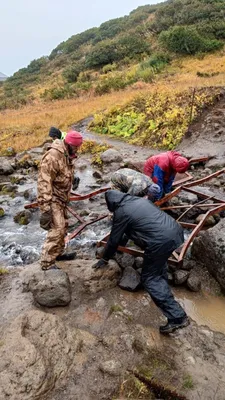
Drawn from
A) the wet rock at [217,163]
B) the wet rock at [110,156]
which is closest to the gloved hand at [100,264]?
the wet rock at [217,163]

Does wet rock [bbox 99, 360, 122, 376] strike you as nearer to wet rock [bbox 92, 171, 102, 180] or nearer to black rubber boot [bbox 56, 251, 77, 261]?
black rubber boot [bbox 56, 251, 77, 261]

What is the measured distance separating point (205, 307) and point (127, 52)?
33.2 meters

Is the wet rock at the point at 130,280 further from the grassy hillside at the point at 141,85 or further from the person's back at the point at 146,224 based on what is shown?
the grassy hillside at the point at 141,85

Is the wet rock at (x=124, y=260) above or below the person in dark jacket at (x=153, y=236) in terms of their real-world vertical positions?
below

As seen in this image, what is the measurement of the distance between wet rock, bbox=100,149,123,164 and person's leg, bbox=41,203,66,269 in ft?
21.6

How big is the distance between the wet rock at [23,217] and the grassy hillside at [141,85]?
243 inches

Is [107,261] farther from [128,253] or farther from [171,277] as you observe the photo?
[171,277]

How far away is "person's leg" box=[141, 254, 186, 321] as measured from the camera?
4152 mm

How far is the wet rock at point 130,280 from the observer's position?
5.00 m

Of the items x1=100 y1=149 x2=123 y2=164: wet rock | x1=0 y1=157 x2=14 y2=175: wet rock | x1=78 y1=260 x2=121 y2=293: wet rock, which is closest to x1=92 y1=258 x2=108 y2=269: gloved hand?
x1=78 y1=260 x2=121 y2=293: wet rock

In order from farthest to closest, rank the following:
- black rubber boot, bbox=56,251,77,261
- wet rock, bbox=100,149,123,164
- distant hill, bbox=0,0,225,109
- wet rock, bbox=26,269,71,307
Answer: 1. distant hill, bbox=0,0,225,109
2. wet rock, bbox=100,149,123,164
3. black rubber boot, bbox=56,251,77,261
4. wet rock, bbox=26,269,71,307

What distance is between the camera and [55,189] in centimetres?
507

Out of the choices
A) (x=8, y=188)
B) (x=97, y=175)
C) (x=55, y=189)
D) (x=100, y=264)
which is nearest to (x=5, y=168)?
(x=8, y=188)

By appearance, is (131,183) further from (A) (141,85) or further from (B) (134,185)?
(A) (141,85)
